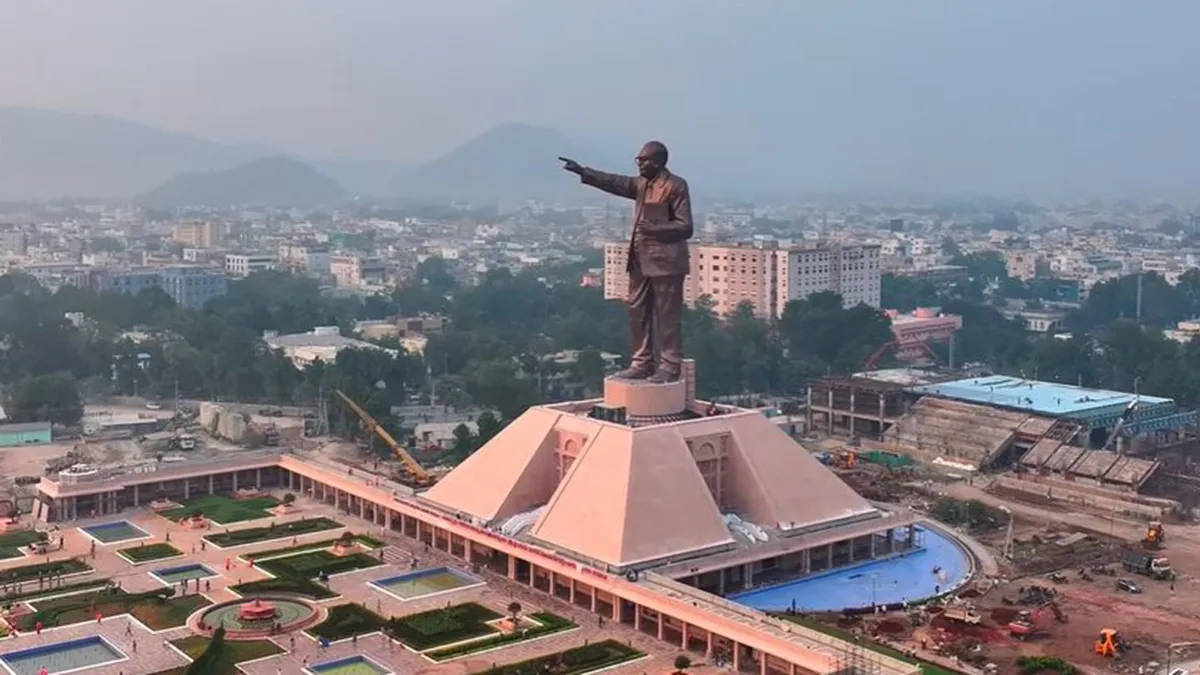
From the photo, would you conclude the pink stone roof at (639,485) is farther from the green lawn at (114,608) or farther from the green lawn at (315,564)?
the green lawn at (114,608)

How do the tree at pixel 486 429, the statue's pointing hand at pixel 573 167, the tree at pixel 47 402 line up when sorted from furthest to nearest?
the tree at pixel 47 402 → the tree at pixel 486 429 → the statue's pointing hand at pixel 573 167

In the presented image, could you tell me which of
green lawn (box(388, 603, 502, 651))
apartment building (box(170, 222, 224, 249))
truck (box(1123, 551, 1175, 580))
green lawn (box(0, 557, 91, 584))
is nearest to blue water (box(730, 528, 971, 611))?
truck (box(1123, 551, 1175, 580))

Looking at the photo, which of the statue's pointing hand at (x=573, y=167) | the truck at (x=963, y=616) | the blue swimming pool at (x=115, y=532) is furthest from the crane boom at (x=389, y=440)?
the truck at (x=963, y=616)

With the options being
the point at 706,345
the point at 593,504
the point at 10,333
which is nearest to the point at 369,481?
the point at 593,504

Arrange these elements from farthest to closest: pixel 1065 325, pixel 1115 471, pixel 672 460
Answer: pixel 1065 325 < pixel 1115 471 < pixel 672 460

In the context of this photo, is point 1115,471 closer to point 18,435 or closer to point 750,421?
point 750,421

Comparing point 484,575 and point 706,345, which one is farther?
point 706,345
